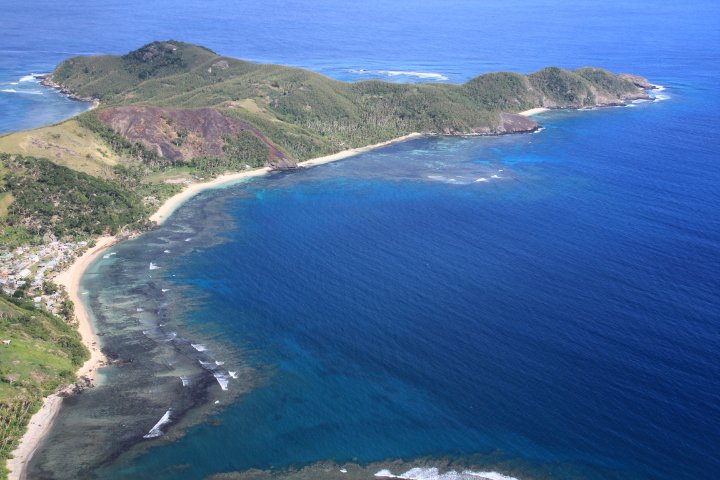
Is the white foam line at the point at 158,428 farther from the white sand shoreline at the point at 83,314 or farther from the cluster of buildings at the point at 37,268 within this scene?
the cluster of buildings at the point at 37,268

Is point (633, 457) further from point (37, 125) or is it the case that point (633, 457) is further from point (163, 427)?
point (37, 125)

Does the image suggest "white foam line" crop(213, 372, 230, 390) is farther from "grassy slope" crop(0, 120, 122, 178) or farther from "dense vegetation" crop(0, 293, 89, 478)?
"grassy slope" crop(0, 120, 122, 178)

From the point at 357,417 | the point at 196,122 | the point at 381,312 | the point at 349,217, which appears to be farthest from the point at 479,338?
the point at 196,122

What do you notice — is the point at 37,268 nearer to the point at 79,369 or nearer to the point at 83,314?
the point at 83,314

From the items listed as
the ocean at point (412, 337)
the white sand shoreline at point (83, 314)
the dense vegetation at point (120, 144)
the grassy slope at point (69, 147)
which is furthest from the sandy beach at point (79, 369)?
the dense vegetation at point (120, 144)

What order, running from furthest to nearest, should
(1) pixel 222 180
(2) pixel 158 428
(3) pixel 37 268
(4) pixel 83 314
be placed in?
(1) pixel 222 180 < (3) pixel 37 268 < (4) pixel 83 314 < (2) pixel 158 428

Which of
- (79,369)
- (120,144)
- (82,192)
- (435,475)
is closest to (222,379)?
(79,369)
